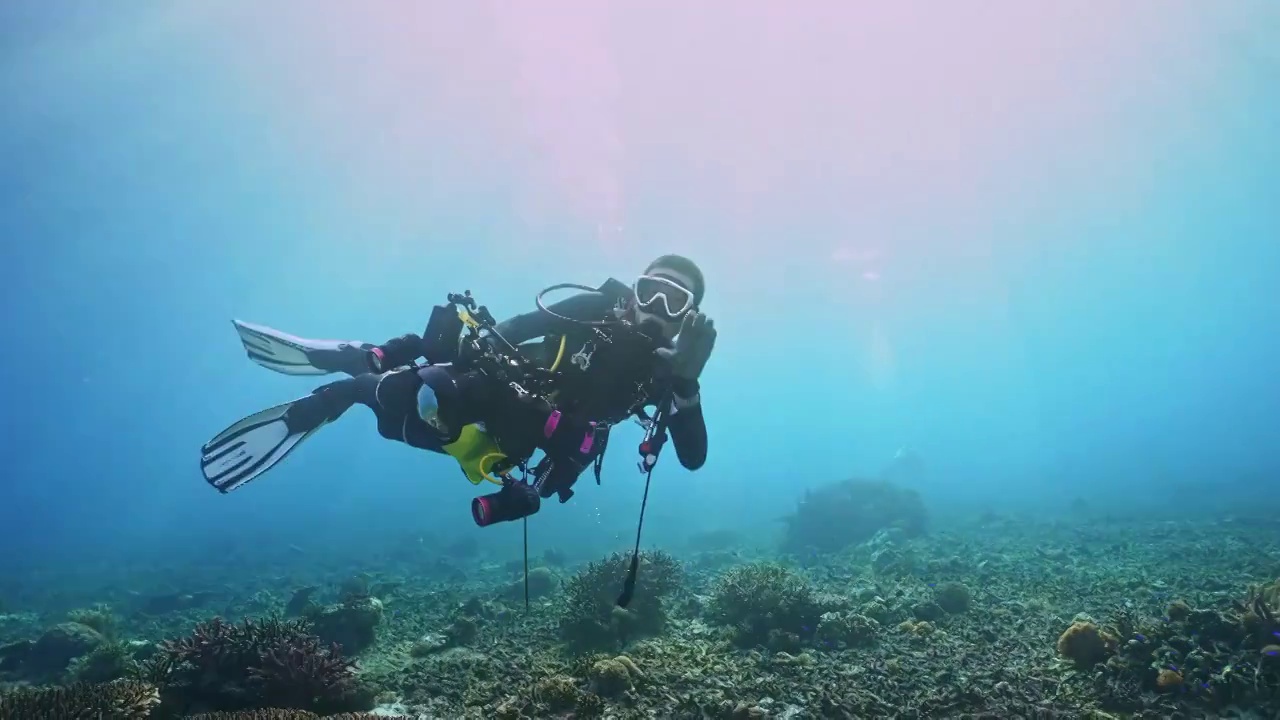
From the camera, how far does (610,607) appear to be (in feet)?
27.3

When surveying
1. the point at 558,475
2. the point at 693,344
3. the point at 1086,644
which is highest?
the point at 693,344

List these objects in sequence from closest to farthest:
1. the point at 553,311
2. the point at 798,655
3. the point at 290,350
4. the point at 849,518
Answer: the point at 553,311
the point at 798,655
the point at 290,350
the point at 849,518

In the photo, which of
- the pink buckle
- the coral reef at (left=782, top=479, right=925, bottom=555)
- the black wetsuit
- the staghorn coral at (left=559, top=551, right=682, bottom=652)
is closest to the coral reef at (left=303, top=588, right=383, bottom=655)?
the staghorn coral at (left=559, top=551, right=682, bottom=652)

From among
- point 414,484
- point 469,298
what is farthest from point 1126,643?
point 414,484

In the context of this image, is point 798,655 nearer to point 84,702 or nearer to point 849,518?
point 84,702

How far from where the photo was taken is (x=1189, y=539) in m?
17.6

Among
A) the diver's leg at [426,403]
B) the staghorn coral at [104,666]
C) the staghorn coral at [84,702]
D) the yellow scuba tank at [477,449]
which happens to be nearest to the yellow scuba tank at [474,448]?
the yellow scuba tank at [477,449]

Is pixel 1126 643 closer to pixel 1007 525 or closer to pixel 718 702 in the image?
pixel 718 702

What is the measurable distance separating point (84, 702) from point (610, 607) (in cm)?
579

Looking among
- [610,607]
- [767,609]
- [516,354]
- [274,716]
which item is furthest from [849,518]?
[274,716]

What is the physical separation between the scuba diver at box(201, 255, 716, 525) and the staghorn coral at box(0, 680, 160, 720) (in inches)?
74.2

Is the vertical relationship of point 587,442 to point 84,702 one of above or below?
above

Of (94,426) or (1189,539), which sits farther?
(94,426)

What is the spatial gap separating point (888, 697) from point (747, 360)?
4865 inches
